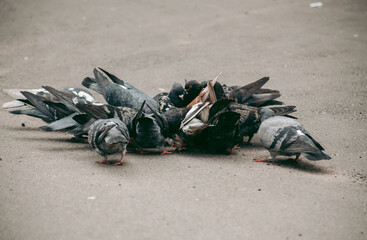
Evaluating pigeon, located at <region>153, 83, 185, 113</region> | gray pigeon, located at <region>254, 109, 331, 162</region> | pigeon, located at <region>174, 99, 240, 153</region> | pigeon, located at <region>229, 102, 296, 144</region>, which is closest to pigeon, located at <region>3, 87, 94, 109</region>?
pigeon, located at <region>153, 83, 185, 113</region>

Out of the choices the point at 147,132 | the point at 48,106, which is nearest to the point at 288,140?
the point at 147,132

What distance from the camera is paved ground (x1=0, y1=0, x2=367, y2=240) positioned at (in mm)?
2805

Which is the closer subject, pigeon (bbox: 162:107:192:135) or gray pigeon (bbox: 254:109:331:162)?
gray pigeon (bbox: 254:109:331:162)

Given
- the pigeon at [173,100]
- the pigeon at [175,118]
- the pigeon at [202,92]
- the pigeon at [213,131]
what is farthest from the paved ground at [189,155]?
the pigeon at [173,100]

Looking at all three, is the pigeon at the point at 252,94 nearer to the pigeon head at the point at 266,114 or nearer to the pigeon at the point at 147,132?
the pigeon head at the point at 266,114

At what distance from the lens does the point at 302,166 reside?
13.1ft

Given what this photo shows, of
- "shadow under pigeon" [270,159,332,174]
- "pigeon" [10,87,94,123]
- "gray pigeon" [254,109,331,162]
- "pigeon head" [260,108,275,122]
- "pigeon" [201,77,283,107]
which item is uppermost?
"pigeon" [10,87,94,123]

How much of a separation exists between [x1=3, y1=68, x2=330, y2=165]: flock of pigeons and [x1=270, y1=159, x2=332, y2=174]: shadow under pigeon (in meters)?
0.08

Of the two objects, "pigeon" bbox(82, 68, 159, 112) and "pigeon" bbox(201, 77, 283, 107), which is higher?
"pigeon" bbox(82, 68, 159, 112)

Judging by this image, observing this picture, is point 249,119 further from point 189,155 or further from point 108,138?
point 108,138

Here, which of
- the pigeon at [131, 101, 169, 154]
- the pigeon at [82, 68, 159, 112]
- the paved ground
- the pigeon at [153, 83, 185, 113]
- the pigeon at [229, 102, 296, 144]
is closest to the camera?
the paved ground

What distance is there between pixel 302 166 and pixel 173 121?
57.7 inches

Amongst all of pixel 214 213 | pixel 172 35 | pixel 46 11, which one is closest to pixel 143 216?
pixel 214 213

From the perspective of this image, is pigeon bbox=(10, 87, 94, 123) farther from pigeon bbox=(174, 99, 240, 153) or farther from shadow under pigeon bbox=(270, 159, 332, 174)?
shadow under pigeon bbox=(270, 159, 332, 174)
